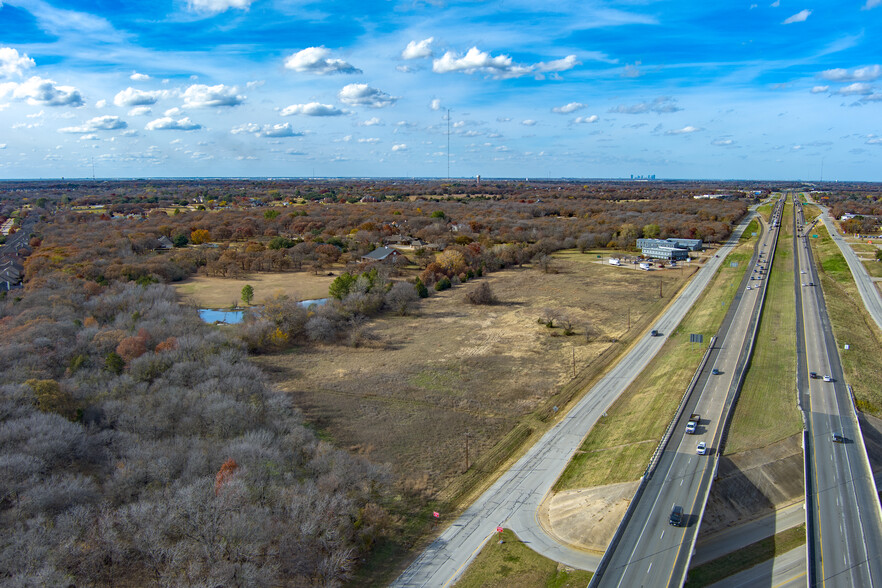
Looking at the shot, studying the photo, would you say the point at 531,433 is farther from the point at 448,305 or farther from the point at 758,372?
the point at 448,305

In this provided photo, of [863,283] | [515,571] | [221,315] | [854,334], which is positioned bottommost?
[515,571]

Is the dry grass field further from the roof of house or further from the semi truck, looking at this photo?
the roof of house

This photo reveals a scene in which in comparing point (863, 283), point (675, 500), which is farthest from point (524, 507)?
point (863, 283)

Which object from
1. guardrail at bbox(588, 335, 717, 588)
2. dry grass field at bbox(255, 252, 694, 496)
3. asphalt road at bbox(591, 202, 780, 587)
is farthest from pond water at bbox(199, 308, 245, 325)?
asphalt road at bbox(591, 202, 780, 587)

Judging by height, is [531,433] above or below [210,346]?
below

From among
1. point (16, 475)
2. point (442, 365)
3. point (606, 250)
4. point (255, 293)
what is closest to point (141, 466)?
point (16, 475)

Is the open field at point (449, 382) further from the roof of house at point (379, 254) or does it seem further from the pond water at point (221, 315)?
Result: the roof of house at point (379, 254)

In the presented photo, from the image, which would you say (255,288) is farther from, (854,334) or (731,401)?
(854,334)
